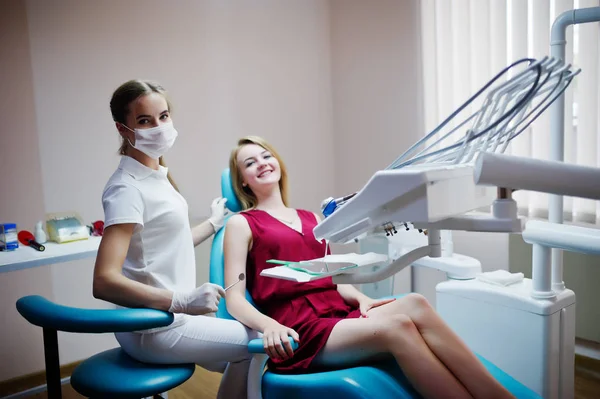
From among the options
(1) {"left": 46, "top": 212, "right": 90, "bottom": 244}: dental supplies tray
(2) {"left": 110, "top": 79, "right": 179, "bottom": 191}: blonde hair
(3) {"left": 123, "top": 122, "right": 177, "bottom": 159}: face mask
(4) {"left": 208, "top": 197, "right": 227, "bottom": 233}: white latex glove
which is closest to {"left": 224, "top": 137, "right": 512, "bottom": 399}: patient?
(4) {"left": 208, "top": 197, "right": 227, "bottom": 233}: white latex glove

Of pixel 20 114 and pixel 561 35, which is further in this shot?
pixel 20 114

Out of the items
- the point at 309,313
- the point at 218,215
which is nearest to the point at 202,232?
the point at 218,215

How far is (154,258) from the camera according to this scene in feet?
4.84

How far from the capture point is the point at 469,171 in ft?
3.25

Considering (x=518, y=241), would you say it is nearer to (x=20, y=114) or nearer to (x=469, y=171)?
(x=469, y=171)

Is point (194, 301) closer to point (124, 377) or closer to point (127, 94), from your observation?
point (124, 377)

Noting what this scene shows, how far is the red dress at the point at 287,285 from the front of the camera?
5.51 feet

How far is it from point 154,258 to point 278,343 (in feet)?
1.41

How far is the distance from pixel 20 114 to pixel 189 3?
3.34 feet

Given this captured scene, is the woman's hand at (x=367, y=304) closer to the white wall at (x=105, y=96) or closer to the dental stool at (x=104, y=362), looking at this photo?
the dental stool at (x=104, y=362)

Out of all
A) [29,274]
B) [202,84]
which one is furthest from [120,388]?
[202,84]

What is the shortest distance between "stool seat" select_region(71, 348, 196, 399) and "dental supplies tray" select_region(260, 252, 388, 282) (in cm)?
42

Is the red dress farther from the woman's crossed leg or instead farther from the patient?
the woman's crossed leg

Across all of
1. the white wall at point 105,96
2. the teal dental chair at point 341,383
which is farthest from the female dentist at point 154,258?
the white wall at point 105,96
